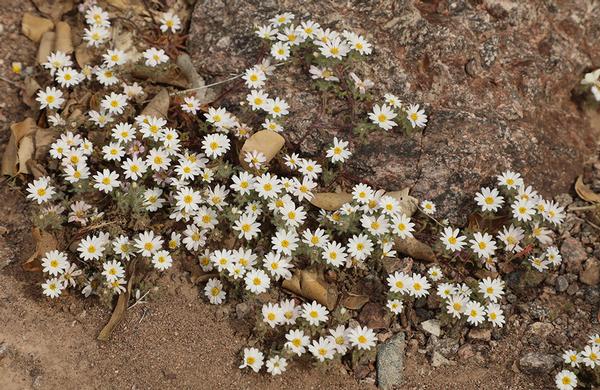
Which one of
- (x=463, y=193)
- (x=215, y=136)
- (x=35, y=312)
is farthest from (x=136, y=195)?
(x=463, y=193)

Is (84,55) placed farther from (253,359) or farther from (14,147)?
(253,359)

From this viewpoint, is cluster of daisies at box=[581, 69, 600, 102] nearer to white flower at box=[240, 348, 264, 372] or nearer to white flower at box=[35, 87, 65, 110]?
white flower at box=[240, 348, 264, 372]

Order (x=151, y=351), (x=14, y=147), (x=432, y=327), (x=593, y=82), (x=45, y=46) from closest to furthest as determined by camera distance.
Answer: (x=151, y=351)
(x=432, y=327)
(x=14, y=147)
(x=593, y=82)
(x=45, y=46)

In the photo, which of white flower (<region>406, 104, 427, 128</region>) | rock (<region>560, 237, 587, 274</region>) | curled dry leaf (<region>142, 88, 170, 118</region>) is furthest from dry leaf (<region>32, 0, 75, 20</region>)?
rock (<region>560, 237, 587, 274</region>)

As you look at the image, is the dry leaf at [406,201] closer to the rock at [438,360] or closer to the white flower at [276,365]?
the rock at [438,360]

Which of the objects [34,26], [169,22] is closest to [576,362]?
[169,22]

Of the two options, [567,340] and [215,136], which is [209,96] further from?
[567,340]
